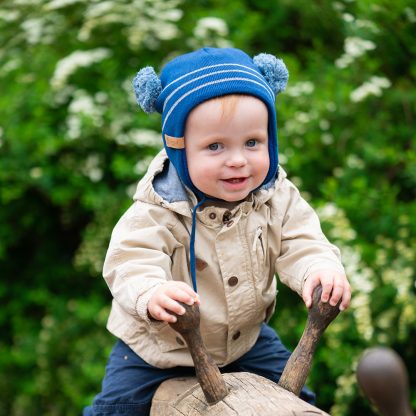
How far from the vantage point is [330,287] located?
2098 millimetres

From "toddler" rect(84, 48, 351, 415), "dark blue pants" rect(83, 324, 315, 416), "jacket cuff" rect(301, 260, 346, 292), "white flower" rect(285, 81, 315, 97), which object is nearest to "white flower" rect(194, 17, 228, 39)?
"white flower" rect(285, 81, 315, 97)

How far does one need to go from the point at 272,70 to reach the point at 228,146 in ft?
1.04

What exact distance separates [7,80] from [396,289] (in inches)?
115

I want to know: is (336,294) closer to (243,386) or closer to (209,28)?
(243,386)

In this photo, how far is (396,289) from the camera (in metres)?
3.85

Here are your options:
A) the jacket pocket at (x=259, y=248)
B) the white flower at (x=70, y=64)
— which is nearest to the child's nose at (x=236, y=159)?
the jacket pocket at (x=259, y=248)

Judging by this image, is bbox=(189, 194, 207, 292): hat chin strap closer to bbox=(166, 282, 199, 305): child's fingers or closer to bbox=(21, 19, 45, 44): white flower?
bbox=(166, 282, 199, 305): child's fingers

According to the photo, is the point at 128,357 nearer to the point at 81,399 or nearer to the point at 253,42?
the point at 81,399

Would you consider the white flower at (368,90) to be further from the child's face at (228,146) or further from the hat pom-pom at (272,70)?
the child's face at (228,146)

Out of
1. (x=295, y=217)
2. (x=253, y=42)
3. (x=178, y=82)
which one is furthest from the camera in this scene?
(x=253, y=42)

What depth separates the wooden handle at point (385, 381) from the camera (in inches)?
69.1

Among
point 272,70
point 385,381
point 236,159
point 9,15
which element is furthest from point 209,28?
point 385,381

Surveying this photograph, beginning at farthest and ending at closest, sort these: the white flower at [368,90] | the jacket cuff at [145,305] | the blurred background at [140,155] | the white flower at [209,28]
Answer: the white flower at [209,28] → the white flower at [368,90] → the blurred background at [140,155] → the jacket cuff at [145,305]

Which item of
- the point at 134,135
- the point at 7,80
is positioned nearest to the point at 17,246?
the point at 7,80
